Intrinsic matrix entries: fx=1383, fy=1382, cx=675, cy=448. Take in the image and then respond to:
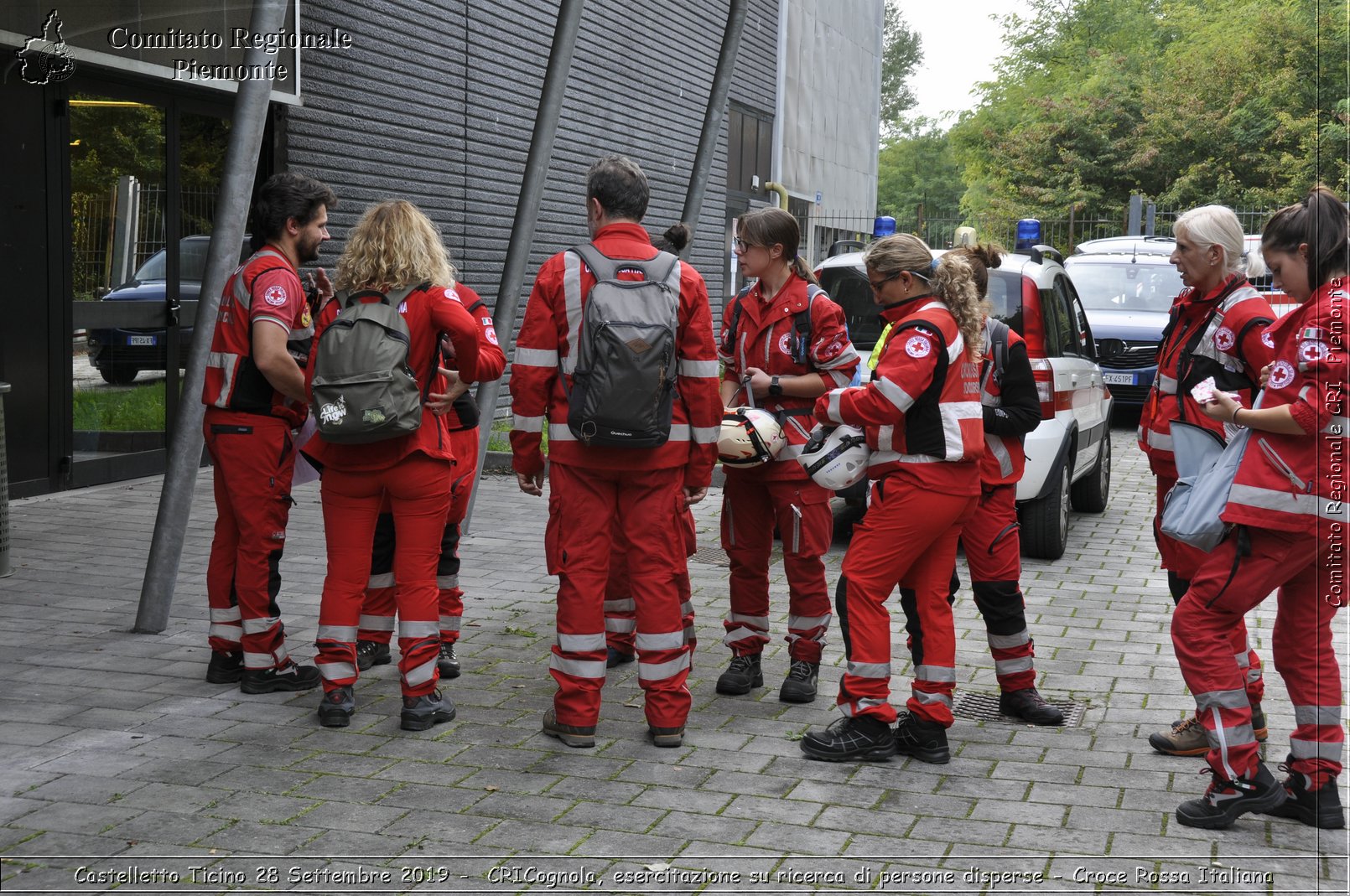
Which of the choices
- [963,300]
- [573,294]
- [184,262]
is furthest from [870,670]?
[184,262]

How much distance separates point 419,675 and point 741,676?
1.43m

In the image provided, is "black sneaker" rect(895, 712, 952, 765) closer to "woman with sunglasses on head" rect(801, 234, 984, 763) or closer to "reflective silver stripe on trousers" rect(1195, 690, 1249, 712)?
"woman with sunglasses on head" rect(801, 234, 984, 763)

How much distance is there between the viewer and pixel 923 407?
5.04 meters

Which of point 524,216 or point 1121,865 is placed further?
point 524,216

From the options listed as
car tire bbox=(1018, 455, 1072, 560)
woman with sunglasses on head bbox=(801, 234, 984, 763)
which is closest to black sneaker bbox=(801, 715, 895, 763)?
woman with sunglasses on head bbox=(801, 234, 984, 763)

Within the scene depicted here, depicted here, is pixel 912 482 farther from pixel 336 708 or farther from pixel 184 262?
pixel 184 262

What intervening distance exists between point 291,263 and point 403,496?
1.18 m

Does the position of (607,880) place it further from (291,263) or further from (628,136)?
(628,136)

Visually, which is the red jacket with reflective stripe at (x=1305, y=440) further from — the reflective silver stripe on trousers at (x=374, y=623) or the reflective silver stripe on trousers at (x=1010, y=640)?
the reflective silver stripe on trousers at (x=374, y=623)

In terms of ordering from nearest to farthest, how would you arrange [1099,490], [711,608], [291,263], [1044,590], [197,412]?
[291,263]
[197,412]
[711,608]
[1044,590]
[1099,490]

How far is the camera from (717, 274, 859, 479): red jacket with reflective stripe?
5.88 meters

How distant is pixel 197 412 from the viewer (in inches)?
256

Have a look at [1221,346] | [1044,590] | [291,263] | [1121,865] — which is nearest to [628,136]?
[1044,590]

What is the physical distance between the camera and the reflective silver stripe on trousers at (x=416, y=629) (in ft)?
17.4
